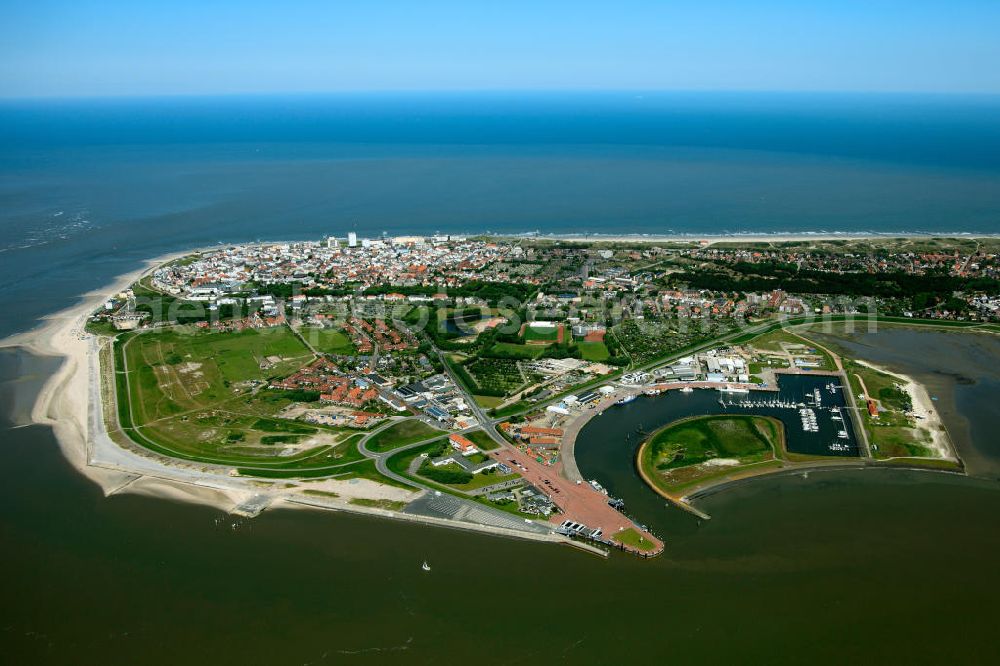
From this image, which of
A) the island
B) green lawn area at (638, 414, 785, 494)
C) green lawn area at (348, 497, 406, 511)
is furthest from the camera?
green lawn area at (638, 414, 785, 494)

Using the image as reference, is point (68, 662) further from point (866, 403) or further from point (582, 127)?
point (582, 127)

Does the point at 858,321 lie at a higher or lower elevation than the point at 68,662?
higher

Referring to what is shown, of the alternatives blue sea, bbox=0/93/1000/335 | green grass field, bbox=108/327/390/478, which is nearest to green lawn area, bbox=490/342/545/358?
green grass field, bbox=108/327/390/478

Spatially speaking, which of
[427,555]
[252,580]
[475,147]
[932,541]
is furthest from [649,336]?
[475,147]

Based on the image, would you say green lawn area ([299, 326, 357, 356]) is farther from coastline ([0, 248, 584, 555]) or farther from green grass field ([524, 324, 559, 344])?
coastline ([0, 248, 584, 555])

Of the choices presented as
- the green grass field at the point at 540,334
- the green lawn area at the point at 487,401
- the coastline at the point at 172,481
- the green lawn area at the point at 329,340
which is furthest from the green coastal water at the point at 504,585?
the green grass field at the point at 540,334

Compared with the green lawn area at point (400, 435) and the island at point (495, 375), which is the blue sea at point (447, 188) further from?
the green lawn area at point (400, 435)
